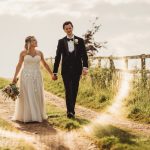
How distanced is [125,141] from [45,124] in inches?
112

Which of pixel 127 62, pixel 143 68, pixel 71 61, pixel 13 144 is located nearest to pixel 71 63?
pixel 71 61

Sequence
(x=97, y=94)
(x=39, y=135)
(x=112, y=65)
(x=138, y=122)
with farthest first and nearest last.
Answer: (x=112, y=65) < (x=97, y=94) < (x=138, y=122) < (x=39, y=135)

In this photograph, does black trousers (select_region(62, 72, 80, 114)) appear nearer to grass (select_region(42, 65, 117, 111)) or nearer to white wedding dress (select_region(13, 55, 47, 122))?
white wedding dress (select_region(13, 55, 47, 122))

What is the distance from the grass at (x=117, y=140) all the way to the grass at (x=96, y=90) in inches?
186

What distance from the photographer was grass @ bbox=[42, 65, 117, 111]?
15.8m

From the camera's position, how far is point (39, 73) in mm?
11953

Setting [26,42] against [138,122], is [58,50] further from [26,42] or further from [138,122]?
[138,122]

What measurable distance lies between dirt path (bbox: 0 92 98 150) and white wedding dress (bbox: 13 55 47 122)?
337mm

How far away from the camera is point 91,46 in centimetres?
3988

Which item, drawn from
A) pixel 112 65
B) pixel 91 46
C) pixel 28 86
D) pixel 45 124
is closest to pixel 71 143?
pixel 45 124

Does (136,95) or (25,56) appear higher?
(25,56)

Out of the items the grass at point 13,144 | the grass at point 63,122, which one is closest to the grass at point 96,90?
the grass at point 63,122

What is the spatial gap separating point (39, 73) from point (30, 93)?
564mm

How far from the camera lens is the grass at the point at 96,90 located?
51.9ft
